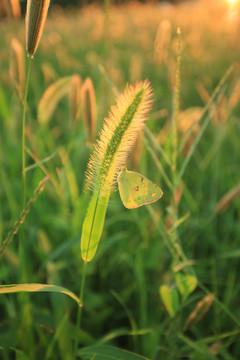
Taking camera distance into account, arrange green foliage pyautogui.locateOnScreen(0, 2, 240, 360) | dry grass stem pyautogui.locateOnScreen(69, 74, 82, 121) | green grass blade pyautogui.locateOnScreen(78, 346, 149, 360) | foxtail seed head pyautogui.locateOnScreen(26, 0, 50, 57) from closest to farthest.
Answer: foxtail seed head pyautogui.locateOnScreen(26, 0, 50, 57) < green grass blade pyautogui.locateOnScreen(78, 346, 149, 360) < green foliage pyautogui.locateOnScreen(0, 2, 240, 360) < dry grass stem pyautogui.locateOnScreen(69, 74, 82, 121)

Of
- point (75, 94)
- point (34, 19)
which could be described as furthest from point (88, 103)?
point (34, 19)

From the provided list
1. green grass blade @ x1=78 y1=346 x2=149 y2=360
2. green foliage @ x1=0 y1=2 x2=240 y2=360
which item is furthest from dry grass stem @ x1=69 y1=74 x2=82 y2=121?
green grass blade @ x1=78 y1=346 x2=149 y2=360

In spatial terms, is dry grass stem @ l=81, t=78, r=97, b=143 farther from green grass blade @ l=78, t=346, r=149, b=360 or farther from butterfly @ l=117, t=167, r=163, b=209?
green grass blade @ l=78, t=346, r=149, b=360

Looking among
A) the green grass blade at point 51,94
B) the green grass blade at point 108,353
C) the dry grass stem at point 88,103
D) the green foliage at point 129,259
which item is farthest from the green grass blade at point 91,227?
the green grass blade at point 51,94

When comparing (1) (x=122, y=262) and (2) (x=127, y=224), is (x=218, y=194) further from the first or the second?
(1) (x=122, y=262)

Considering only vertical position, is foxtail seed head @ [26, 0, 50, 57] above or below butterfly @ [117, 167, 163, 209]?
above

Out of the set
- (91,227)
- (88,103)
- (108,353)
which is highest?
(88,103)

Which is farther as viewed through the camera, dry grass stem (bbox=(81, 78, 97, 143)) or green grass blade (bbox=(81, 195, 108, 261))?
dry grass stem (bbox=(81, 78, 97, 143))

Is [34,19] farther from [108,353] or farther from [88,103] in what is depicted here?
[108,353]
